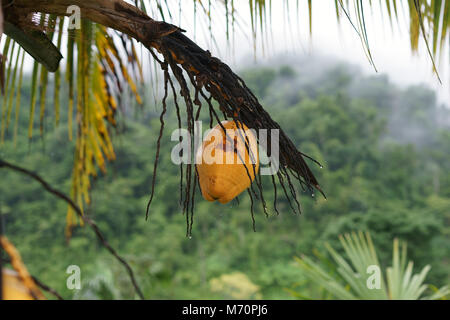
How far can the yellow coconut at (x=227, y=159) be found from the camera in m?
0.44

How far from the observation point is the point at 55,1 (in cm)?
43

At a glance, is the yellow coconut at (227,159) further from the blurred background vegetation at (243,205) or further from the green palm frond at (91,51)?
the blurred background vegetation at (243,205)

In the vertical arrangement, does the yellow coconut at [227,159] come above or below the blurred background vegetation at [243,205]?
below

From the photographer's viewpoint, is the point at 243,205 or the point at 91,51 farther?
the point at 243,205

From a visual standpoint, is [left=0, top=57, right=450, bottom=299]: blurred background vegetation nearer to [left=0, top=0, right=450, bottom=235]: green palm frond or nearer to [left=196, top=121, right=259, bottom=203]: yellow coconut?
[left=0, top=0, right=450, bottom=235]: green palm frond

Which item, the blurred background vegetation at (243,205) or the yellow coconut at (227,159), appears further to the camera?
the blurred background vegetation at (243,205)

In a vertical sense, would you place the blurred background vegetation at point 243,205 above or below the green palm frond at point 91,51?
above

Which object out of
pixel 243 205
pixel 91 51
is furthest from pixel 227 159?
pixel 243 205

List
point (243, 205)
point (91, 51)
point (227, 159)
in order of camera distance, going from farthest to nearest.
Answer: point (243, 205) < point (91, 51) < point (227, 159)

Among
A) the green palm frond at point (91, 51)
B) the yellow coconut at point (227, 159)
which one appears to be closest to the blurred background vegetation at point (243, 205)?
the green palm frond at point (91, 51)

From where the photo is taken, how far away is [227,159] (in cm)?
44

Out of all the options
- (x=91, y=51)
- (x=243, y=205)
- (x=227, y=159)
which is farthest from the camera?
(x=243, y=205)

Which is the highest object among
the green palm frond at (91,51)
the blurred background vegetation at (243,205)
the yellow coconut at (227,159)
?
the blurred background vegetation at (243,205)

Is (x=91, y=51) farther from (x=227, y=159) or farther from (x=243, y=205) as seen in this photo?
(x=243, y=205)
